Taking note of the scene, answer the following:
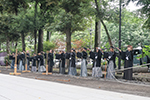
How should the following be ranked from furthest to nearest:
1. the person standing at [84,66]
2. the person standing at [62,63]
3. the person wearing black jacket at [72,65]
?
the person standing at [62,63], the person wearing black jacket at [72,65], the person standing at [84,66]

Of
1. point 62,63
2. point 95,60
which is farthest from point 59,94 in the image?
point 62,63

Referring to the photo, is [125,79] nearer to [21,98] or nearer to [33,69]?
[21,98]

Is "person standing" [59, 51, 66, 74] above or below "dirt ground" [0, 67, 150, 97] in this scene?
above

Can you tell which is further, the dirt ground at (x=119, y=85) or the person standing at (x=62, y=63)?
the person standing at (x=62, y=63)

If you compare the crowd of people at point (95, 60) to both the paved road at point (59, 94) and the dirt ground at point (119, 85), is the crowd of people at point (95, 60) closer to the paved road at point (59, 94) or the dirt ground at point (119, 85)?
the dirt ground at point (119, 85)

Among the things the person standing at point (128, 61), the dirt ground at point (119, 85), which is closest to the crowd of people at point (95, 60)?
the person standing at point (128, 61)

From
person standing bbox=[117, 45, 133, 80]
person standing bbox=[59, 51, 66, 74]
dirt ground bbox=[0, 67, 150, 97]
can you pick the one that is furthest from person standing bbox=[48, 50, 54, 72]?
person standing bbox=[117, 45, 133, 80]

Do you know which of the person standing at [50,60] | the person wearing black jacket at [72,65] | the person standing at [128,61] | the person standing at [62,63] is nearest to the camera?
the person standing at [128,61]

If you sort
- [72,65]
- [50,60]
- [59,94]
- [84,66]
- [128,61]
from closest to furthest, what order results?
[59,94] → [128,61] → [84,66] → [72,65] → [50,60]

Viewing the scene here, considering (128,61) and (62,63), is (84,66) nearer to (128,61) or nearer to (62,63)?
(62,63)

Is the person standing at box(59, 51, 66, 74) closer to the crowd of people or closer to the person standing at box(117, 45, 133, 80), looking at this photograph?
the crowd of people

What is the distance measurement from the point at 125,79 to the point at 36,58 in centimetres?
1108

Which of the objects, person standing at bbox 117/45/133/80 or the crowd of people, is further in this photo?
the crowd of people

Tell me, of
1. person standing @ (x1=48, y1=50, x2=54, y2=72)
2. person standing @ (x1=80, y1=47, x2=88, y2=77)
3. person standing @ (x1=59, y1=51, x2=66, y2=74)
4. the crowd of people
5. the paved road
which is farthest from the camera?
person standing @ (x1=48, y1=50, x2=54, y2=72)
